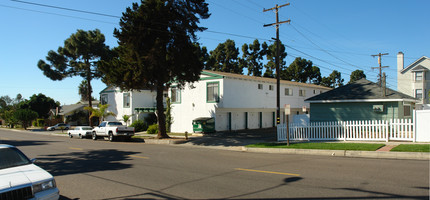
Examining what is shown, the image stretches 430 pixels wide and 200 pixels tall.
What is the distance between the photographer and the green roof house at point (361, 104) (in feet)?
63.3

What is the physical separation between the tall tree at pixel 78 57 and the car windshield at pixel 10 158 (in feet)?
111

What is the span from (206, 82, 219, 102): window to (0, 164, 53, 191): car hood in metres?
21.1

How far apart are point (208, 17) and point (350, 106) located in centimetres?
1238

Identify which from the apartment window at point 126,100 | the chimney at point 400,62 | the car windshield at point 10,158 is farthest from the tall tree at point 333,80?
the car windshield at point 10,158

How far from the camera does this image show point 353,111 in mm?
20562

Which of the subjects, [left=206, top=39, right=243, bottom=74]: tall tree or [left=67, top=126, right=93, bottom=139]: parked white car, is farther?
[left=206, top=39, right=243, bottom=74]: tall tree

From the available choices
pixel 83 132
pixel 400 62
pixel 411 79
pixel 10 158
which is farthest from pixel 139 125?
pixel 400 62

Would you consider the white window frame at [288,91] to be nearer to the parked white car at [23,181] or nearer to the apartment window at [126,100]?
the apartment window at [126,100]

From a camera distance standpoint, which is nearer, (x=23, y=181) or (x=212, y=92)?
(x=23, y=181)

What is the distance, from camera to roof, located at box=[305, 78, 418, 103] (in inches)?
757

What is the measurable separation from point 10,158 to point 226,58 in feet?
181

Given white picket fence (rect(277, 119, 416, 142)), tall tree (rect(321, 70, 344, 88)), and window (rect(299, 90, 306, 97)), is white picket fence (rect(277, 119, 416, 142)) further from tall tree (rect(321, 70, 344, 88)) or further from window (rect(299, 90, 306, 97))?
tall tree (rect(321, 70, 344, 88))

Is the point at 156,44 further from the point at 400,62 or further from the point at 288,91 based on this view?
the point at 400,62

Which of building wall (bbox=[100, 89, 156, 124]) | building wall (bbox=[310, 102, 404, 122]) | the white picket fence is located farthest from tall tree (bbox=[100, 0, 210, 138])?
building wall (bbox=[100, 89, 156, 124])
